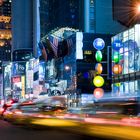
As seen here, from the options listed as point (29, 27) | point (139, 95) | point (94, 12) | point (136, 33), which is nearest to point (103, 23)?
point (94, 12)

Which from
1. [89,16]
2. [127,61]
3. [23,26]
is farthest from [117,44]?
[23,26]

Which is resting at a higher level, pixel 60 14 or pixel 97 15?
pixel 60 14

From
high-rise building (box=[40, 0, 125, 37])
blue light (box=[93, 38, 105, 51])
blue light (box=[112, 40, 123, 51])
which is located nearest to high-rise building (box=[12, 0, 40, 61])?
high-rise building (box=[40, 0, 125, 37])


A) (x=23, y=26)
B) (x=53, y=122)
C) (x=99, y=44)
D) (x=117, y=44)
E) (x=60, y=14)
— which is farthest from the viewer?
(x=23, y=26)

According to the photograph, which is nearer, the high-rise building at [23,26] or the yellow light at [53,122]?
the yellow light at [53,122]

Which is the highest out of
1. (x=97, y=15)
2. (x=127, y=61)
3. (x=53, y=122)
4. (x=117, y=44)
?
(x=97, y=15)

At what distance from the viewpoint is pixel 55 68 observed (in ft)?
312

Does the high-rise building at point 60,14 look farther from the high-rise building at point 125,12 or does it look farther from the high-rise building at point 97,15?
the high-rise building at point 125,12

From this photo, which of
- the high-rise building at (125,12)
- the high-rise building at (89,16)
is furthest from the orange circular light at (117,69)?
the high-rise building at (89,16)

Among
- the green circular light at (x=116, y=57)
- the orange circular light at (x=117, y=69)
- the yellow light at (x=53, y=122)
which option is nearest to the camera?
the yellow light at (x=53, y=122)

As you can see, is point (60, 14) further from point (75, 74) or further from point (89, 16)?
point (75, 74)

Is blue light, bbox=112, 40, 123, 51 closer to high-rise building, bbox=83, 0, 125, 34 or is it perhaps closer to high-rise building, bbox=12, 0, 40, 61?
high-rise building, bbox=83, 0, 125, 34

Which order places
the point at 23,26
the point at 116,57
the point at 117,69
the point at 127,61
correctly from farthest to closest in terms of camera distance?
the point at 23,26 < the point at 116,57 < the point at 117,69 < the point at 127,61

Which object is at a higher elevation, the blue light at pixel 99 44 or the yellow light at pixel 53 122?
the blue light at pixel 99 44
